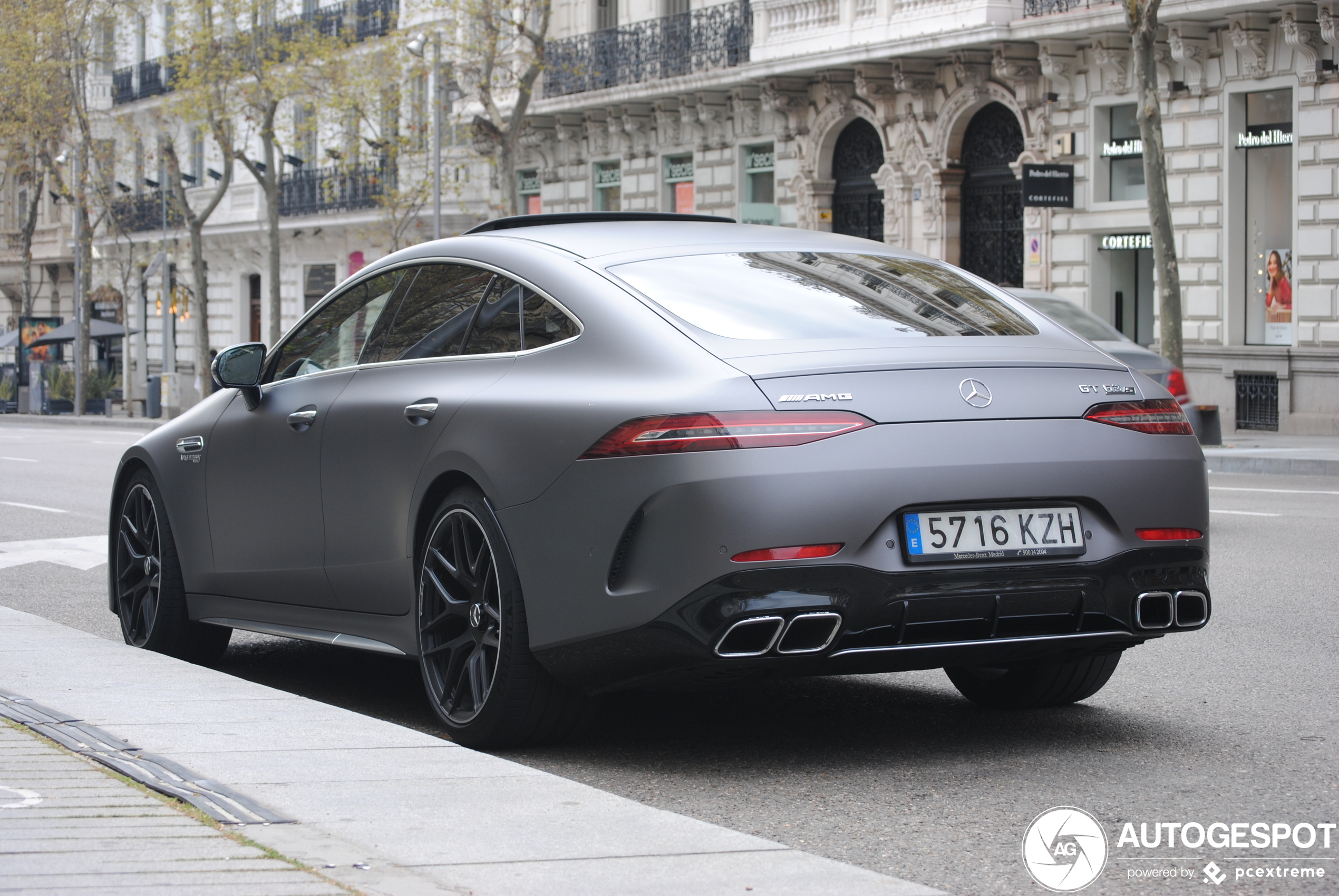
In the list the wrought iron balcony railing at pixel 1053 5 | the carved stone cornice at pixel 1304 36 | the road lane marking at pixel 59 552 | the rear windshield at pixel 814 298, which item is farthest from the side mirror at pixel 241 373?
the wrought iron balcony railing at pixel 1053 5

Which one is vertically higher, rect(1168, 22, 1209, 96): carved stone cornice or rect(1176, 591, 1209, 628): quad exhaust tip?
rect(1168, 22, 1209, 96): carved stone cornice

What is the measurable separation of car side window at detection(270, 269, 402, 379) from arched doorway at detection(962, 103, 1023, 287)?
24351mm

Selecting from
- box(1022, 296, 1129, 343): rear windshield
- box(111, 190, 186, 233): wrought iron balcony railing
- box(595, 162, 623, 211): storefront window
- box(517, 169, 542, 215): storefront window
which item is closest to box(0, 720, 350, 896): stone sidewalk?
box(1022, 296, 1129, 343): rear windshield

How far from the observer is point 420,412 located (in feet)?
18.3

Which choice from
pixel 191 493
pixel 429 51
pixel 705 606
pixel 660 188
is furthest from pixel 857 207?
pixel 705 606

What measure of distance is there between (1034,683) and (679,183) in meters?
32.4

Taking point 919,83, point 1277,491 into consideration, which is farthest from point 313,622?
point 919,83

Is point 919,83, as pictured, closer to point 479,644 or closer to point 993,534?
point 479,644

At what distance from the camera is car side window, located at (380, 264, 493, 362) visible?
5793 millimetres

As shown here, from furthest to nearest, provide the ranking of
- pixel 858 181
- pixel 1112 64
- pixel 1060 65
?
pixel 858 181 → pixel 1060 65 → pixel 1112 64

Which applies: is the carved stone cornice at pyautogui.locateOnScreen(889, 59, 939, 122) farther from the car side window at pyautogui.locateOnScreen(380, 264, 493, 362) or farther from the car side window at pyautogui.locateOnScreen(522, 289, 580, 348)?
the car side window at pyautogui.locateOnScreen(522, 289, 580, 348)

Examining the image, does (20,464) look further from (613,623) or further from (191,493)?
(613,623)

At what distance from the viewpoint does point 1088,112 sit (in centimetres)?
2836

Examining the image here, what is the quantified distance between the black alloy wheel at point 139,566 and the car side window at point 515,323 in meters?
2.10
